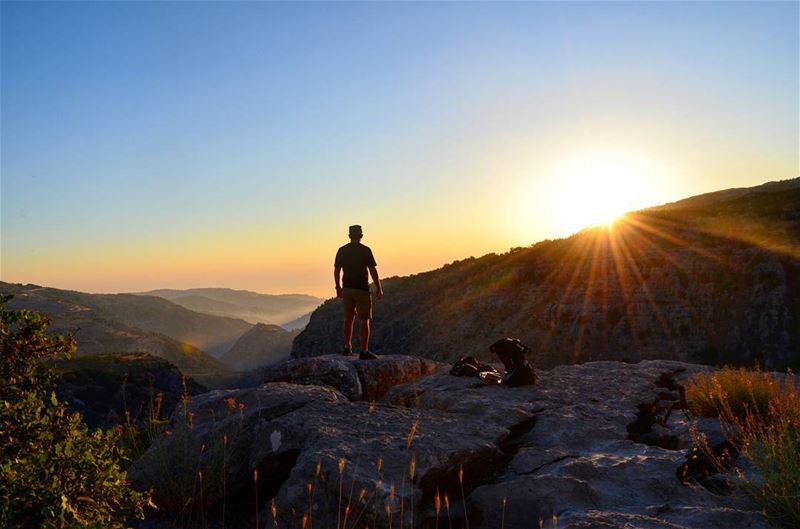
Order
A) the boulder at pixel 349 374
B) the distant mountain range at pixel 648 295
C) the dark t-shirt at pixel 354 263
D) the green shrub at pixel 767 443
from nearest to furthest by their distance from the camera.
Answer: the green shrub at pixel 767 443, the boulder at pixel 349 374, the dark t-shirt at pixel 354 263, the distant mountain range at pixel 648 295

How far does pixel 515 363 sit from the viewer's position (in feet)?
28.1

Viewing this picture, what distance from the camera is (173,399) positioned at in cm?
4341

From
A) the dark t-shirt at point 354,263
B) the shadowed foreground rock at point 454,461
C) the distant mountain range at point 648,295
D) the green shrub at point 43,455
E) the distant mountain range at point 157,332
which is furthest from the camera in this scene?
the distant mountain range at point 157,332

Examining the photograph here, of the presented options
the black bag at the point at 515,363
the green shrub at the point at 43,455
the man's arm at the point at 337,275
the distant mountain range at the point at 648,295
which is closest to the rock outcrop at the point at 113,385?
the distant mountain range at the point at 648,295

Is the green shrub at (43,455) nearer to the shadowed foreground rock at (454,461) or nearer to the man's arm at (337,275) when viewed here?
the shadowed foreground rock at (454,461)

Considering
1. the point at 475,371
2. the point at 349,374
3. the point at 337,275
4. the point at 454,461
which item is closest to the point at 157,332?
the point at 337,275

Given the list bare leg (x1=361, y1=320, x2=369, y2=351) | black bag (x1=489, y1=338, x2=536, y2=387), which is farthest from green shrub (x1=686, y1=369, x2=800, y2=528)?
bare leg (x1=361, y1=320, x2=369, y2=351)

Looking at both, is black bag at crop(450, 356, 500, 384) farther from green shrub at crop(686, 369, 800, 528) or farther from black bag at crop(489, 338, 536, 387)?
green shrub at crop(686, 369, 800, 528)

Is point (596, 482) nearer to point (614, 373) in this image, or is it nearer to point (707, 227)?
point (614, 373)

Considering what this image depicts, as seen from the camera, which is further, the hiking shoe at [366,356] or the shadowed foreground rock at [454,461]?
the hiking shoe at [366,356]

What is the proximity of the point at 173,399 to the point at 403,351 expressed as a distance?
19084 mm

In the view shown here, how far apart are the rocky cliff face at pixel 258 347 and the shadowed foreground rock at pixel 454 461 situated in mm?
111578

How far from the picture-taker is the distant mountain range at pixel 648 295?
2420 cm

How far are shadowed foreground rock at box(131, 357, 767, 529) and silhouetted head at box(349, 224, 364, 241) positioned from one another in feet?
11.8
